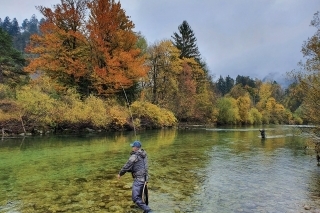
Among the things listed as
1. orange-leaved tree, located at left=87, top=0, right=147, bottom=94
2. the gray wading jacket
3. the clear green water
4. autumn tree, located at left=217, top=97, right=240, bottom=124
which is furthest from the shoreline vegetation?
autumn tree, located at left=217, top=97, right=240, bottom=124

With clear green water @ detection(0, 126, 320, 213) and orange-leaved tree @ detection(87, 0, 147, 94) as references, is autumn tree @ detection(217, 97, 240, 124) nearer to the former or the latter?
orange-leaved tree @ detection(87, 0, 147, 94)

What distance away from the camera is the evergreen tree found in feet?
233

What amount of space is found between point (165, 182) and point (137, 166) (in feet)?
14.0

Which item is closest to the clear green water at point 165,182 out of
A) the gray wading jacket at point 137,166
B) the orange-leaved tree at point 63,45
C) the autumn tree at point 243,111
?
Answer: the gray wading jacket at point 137,166

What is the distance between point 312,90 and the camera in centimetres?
1585

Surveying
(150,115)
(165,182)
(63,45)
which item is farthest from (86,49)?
(165,182)

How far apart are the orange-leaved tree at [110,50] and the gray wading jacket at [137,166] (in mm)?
30211

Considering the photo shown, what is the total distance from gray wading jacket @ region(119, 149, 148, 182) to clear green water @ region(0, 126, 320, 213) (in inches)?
46.9

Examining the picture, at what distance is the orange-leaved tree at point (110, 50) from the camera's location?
38688mm

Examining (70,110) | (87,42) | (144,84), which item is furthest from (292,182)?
(144,84)

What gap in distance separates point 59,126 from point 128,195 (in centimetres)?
2616

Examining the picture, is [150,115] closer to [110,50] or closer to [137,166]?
[110,50]

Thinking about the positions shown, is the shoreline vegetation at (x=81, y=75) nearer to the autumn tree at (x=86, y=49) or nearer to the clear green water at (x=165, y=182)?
the autumn tree at (x=86, y=49)

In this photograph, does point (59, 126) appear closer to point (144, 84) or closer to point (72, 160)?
point (72, 160)
